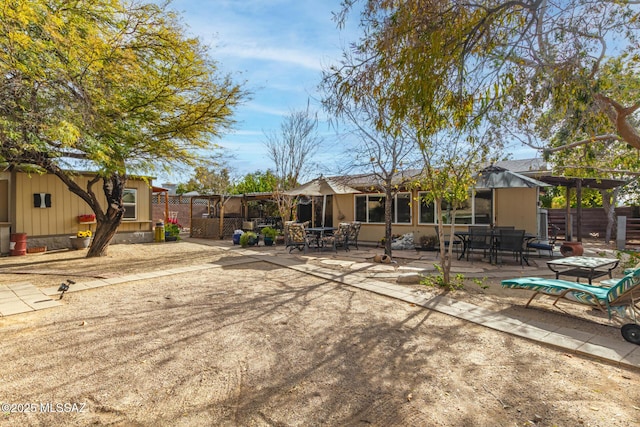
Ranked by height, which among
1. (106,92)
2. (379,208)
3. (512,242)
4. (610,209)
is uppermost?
(106,92)

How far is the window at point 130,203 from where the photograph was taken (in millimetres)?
13750

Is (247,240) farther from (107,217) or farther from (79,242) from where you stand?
(79,242)

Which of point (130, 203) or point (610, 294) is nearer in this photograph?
point (610, 294)

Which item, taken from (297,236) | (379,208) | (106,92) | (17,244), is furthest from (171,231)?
(379,208)

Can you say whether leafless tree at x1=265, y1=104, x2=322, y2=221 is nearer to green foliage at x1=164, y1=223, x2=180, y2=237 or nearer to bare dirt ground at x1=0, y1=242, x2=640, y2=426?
green foliage at x1=164, y1=223, x2=180, y2=237

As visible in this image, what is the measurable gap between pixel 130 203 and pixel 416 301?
43.4 ft

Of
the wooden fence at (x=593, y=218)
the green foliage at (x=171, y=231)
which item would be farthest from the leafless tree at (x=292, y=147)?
the wooden fence at (x=593, y=218)

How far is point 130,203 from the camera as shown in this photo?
1388 cm

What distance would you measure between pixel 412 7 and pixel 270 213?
665 inches

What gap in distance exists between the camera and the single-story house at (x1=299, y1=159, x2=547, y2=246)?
10180 mm

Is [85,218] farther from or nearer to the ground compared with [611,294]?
farther from the ground

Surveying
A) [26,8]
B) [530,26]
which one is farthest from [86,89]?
[530,26]

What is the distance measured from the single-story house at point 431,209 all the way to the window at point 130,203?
8358mm

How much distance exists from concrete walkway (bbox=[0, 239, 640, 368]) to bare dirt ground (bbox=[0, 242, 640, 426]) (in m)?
0.20
